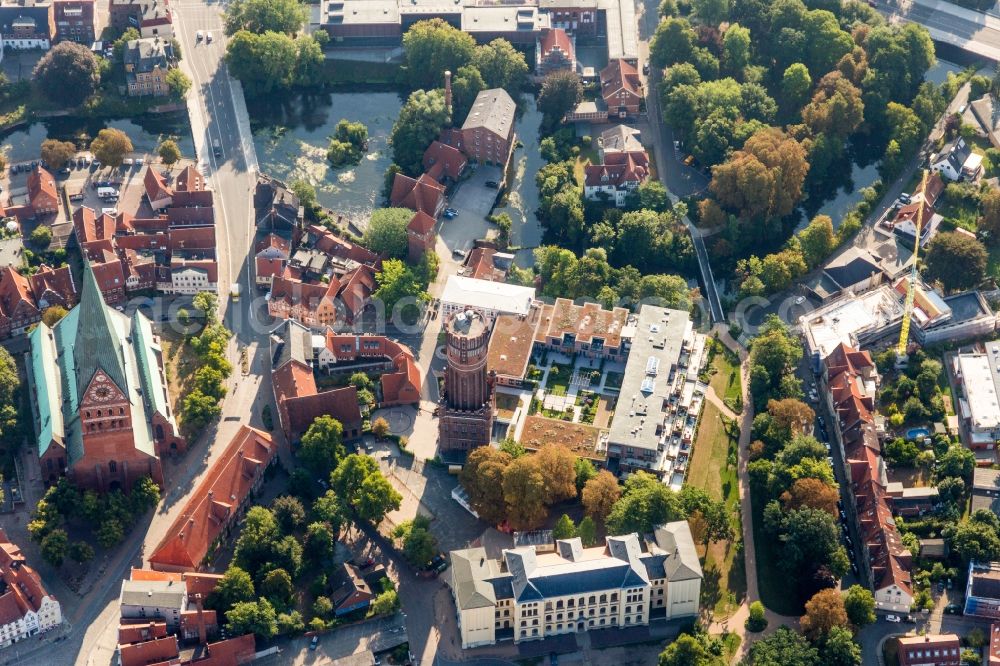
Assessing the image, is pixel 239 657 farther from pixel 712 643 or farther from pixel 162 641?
pixel 712 643

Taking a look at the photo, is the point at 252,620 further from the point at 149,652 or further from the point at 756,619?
the point at 756,619

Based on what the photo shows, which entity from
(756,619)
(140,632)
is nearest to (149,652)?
(140,632)

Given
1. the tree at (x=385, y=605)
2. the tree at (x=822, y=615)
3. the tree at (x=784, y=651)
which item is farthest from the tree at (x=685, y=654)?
the tree at (x=385, y=605)

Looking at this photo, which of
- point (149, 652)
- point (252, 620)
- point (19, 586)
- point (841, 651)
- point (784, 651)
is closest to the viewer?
point (784, 651)

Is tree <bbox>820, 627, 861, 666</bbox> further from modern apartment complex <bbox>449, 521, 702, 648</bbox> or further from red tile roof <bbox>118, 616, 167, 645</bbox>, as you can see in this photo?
red tile roof <bbox>118, 616, 167, 645</bbox>

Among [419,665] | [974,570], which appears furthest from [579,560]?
[974,570]
